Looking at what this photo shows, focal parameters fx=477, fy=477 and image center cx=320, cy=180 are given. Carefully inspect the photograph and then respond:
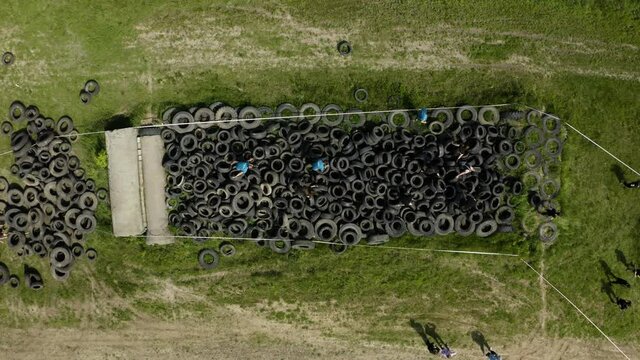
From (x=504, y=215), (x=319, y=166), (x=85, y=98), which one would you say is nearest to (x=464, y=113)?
(x=504, y=215)

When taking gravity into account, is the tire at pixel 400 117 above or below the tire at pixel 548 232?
above

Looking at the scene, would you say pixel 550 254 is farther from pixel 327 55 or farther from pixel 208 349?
pixel 208 349

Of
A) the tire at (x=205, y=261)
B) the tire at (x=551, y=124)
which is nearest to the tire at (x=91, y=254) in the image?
the tire at (x=205, y=261)

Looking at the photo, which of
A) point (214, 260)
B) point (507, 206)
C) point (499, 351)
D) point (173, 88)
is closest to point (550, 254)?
point (507, 206)

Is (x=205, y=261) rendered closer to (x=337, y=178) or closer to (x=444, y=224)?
(x=337, y=178)

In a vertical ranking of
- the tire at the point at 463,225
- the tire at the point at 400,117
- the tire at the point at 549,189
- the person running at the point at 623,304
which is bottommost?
the person running at the point at 623,304

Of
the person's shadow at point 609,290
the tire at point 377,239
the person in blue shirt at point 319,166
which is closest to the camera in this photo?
the person in blue shirt at point 319,166

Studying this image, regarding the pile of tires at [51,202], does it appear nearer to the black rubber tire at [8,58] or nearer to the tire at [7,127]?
the tire at [7,127]

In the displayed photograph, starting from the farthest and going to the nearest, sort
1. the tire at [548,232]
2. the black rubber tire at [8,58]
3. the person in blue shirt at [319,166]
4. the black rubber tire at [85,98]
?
the black rubber tire at [8,58] → the black rubber tire at [85,98] → the tire at [548,232] → the person in blue shirt at [319,166]
